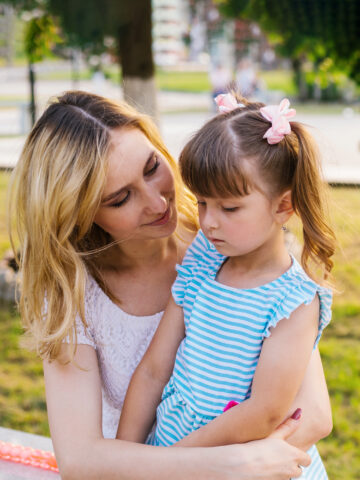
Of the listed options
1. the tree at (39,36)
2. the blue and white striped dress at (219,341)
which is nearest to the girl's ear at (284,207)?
the blue and white striped dress at (219,341)

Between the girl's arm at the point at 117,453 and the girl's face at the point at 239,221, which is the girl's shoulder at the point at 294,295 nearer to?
the girl's face at the point at 239,221

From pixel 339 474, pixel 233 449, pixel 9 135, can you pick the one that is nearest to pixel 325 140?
pixel 233 449

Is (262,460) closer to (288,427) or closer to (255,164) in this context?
(288,427)

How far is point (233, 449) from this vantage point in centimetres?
141

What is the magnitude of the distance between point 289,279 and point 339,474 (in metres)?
1.79

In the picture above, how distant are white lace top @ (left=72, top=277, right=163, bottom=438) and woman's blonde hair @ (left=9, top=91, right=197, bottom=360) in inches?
3.3

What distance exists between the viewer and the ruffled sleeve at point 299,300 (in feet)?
4.56

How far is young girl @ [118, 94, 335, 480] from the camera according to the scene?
4.59 ft

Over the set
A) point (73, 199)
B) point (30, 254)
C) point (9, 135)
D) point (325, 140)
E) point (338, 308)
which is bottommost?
point (9, 135)

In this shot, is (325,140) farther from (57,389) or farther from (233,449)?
(57,389)

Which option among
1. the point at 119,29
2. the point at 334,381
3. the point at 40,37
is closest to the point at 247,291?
the point at 334,381

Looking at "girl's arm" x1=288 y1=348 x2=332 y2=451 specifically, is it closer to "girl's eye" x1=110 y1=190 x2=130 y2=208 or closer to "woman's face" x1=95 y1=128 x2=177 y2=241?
"woman's face" x1=95 y1=128 x2=177 y2=241

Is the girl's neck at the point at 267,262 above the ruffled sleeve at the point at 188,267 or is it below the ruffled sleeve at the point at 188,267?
above

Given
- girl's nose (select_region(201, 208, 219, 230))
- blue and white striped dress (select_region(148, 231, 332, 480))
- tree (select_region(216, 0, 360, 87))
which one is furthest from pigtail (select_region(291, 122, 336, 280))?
tree (select_region(216, 0, 360, 87))
